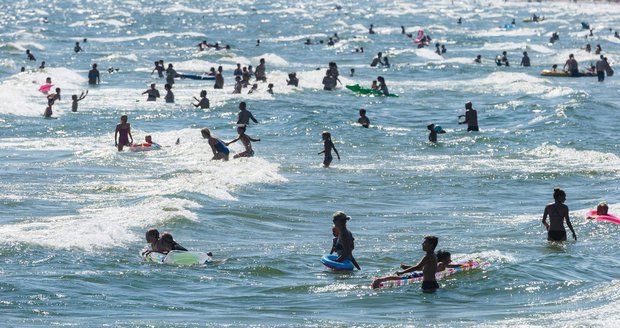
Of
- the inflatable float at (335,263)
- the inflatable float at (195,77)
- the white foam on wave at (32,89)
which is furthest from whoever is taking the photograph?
the inflatable float at (195,77)

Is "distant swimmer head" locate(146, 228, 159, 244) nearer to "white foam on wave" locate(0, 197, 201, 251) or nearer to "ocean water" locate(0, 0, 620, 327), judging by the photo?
"ocean water" locate(0, 0, 620, 327)

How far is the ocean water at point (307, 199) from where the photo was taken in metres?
14.6

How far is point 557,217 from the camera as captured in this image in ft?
61.5

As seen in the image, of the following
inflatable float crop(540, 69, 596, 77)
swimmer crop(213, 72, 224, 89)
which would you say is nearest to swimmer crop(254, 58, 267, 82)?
swimmer crop(213, 72, 224, 89)

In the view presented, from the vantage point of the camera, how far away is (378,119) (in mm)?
38750

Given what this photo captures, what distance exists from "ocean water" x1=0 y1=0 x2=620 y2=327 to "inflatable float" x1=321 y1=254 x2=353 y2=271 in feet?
0.35

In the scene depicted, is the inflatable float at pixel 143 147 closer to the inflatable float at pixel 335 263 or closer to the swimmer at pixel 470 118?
the swimmer at pixel 470 118

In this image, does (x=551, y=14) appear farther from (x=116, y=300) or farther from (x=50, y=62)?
(x=116, y=300)

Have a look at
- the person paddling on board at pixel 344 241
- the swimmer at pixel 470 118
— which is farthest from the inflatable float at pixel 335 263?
the swimmer at pixel 470 118

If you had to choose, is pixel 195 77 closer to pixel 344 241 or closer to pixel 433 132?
pixel 433 132

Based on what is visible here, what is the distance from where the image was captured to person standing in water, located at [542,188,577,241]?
1866 cm

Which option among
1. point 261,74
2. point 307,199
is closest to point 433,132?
point 307,199

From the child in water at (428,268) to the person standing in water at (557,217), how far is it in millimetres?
4033

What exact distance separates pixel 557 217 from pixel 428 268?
434 cm
